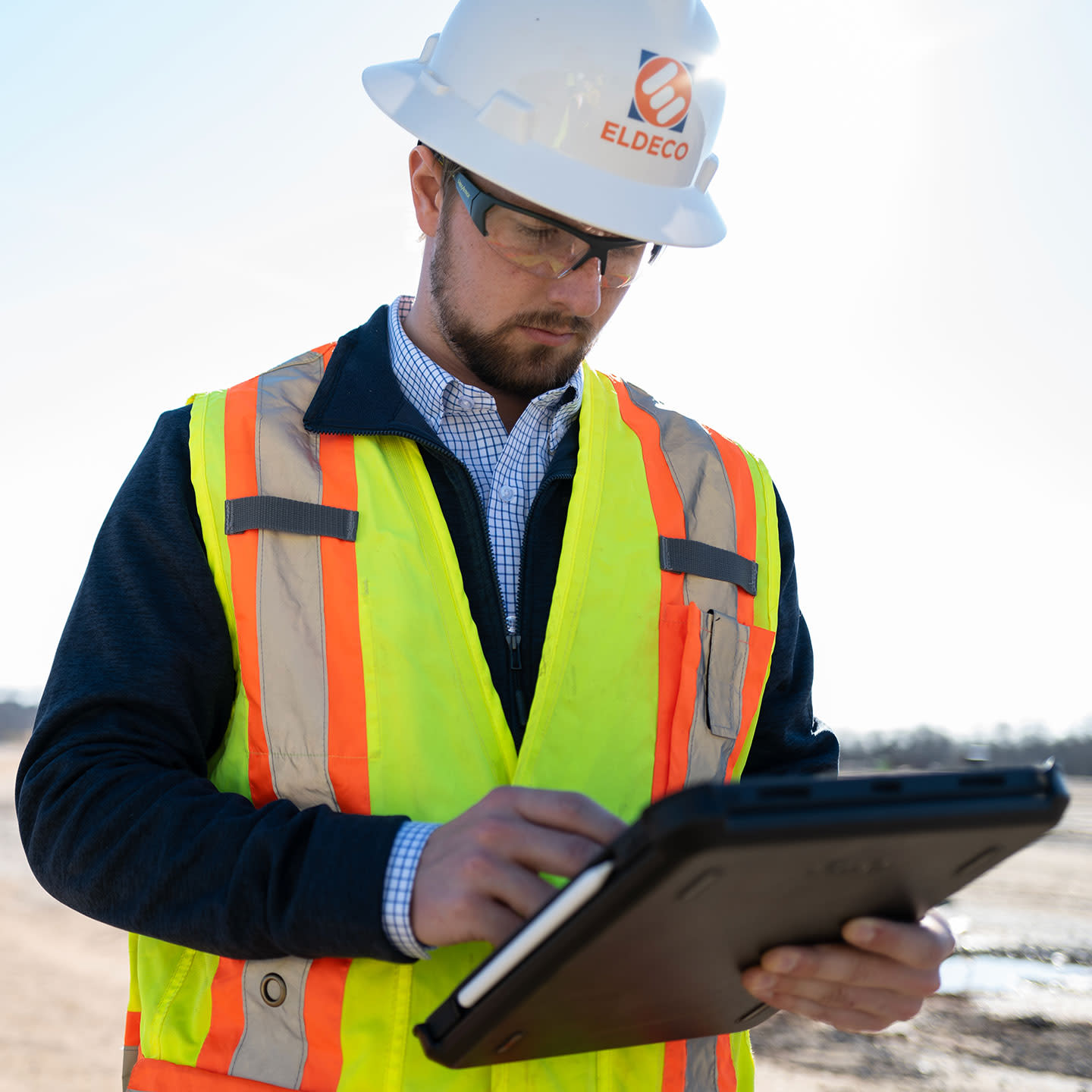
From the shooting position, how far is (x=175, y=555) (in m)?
1.80

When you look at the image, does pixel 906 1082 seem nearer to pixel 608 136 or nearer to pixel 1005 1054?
pixel 1005 1054

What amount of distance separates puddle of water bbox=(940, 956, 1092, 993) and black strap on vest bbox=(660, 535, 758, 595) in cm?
493

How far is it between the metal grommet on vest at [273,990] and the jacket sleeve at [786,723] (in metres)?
1.05

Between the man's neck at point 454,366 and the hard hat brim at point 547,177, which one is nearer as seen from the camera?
the hard hat brim at point 547,177

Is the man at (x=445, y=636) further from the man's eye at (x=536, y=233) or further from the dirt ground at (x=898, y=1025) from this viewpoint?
the dirt ground at (x=898, y=1025)

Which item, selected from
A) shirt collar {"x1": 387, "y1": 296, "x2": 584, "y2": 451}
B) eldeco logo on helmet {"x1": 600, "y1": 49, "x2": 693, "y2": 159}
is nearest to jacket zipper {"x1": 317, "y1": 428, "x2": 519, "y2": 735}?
shirt collar {"x1": 387, "y1": 296, "x2": 584, "y2": 451}

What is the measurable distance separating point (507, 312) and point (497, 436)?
25 cm

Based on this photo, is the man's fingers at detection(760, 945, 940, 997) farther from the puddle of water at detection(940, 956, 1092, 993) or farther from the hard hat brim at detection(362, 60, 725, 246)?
the puddle of water at detection(940, 956, 1092, 993)

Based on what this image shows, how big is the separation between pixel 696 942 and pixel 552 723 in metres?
0.63

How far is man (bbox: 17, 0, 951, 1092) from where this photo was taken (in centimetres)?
146

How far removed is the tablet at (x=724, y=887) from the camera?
37.7 inches

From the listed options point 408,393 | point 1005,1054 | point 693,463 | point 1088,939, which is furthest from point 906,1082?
point 408,393

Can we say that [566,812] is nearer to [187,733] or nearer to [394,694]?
[394,694]

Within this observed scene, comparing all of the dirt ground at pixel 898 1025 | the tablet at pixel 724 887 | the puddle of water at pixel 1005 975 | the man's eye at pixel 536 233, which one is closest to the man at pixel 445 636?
the man's eye at pixel 536 233
